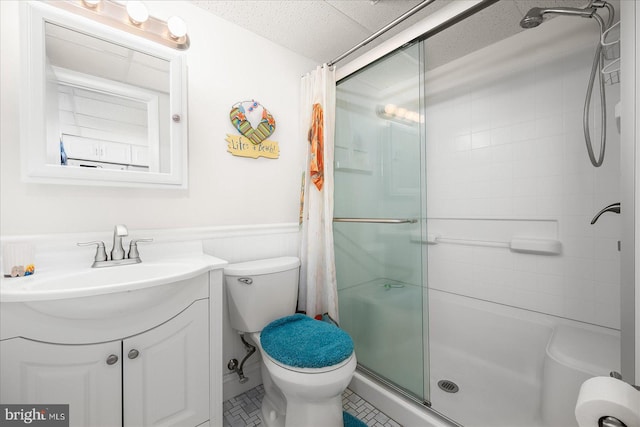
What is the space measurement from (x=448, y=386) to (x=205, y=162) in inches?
75.7

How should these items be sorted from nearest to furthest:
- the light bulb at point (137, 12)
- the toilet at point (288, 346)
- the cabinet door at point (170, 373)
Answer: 1. the cabinet door at point (170, 373)
2. the toilet at point (288, 346)
3. the light bulb at point (137, 12)

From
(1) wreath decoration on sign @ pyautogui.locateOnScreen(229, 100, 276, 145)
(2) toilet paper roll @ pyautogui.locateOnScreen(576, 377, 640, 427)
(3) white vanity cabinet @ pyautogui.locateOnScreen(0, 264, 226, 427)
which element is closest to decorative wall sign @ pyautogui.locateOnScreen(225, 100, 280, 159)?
(1) wreath decoration on sign @ pyautogui.locateOnScreen(229, 100, 276, 145)

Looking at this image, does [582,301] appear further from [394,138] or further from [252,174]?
[252,174]

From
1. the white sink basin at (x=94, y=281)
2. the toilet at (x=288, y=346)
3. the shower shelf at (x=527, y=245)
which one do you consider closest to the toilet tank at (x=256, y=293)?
the toilet at (x=288, y=346)

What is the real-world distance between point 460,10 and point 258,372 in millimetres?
2169

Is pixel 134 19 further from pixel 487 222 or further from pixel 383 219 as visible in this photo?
pixel 487 222

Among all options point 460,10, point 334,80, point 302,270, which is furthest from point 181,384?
point 460,10

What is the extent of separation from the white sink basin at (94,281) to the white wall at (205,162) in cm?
23

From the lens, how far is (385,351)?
153 centimetres

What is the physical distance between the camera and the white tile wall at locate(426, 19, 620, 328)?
139cm

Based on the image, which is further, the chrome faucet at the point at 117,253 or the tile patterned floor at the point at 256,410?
the tile patterned floor at the point at 256,410

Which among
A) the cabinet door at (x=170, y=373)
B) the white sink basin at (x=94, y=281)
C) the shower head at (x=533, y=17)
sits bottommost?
the cabinet door at (x=170, y=373)

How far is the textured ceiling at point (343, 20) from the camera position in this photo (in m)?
1.41

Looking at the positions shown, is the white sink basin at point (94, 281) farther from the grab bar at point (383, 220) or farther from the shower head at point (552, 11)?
the shower head at point (552, 11)
